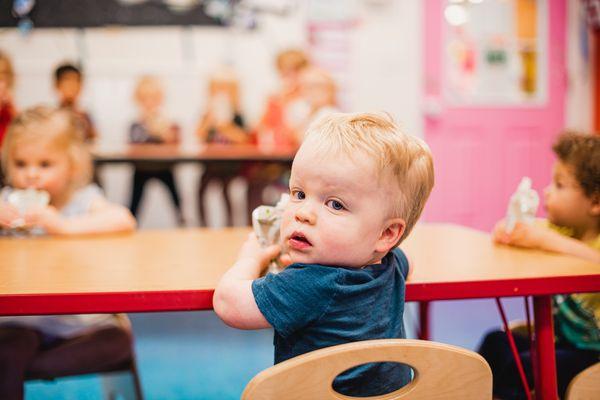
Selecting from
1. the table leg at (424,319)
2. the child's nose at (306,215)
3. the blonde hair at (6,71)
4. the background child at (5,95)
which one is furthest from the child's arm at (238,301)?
the blonde hair at (6,71)

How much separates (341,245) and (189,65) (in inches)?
169

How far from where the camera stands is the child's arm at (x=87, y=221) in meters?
1.38

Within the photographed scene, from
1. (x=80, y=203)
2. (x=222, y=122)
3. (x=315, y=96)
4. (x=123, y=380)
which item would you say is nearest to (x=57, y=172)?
(x=80, y=203)

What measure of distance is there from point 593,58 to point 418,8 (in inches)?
59.1

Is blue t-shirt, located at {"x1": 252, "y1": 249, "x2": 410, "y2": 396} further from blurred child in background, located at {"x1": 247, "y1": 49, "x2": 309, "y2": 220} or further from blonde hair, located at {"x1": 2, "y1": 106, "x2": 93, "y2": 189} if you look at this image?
blurred child in background, located at {"x1": 247, "y1": 49, "x2": 309, "y2": 220}

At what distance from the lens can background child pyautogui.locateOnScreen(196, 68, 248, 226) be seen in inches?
167

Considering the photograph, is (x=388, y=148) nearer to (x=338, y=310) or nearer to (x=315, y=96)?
(x=338, y=310)

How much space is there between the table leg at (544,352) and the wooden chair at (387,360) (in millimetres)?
267

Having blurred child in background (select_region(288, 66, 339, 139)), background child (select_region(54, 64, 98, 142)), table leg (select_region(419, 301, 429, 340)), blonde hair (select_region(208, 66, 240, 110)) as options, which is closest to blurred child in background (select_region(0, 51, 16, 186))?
background child (select_region(54, 64, 98, 142))

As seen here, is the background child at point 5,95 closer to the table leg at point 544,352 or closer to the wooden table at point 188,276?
the wooden table at point 188,276

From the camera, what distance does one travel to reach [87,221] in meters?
1.46

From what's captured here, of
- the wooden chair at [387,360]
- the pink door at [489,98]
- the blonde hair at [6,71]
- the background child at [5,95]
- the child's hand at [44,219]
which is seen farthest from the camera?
the pink door at [489,98]

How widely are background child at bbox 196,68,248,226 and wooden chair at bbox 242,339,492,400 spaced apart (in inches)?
134

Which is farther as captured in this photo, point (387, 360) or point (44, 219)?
point (44, 219)
